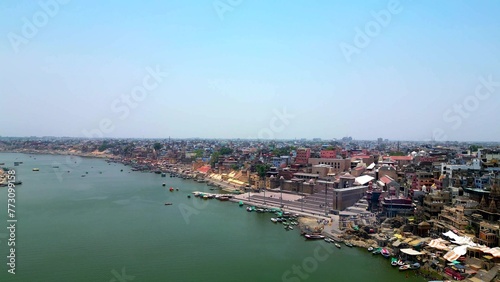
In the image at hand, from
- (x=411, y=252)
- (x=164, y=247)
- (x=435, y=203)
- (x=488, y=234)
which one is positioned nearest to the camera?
(x=411, y=252)

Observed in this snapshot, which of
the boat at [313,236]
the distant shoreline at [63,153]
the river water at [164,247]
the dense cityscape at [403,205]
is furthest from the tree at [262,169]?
the distant shoreline at [63,153]

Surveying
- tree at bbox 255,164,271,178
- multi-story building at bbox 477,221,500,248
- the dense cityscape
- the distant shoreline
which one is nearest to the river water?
the dense cityscape

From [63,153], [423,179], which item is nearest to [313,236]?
[423,179]

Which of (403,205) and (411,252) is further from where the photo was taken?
(403,205)

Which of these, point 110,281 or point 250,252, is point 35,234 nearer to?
point 110,281

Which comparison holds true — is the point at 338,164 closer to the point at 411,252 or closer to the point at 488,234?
the point at 488,234

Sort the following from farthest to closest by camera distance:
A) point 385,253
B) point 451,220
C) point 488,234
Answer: point 451,220
point 385,253
point 488,234

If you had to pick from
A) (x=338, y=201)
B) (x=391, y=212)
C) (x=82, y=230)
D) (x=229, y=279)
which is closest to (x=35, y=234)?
(x=82, y=230)

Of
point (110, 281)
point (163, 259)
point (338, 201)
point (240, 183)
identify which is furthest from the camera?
point (240, 183)

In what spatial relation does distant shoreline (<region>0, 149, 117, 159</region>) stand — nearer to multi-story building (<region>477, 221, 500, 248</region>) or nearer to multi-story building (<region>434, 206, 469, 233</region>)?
multi-story building (<region>434, 206, 469, 233</region>)
